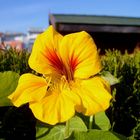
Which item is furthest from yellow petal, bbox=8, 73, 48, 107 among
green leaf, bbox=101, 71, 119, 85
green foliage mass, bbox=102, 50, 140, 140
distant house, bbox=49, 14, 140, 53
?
distant house, bbox=49, 14, 140, 53

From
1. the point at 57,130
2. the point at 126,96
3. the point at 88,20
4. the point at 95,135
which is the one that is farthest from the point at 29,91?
the point at 88,20

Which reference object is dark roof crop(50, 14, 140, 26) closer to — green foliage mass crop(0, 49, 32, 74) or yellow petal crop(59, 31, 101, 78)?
green foliage mass crop(0, 49, 32, 74)

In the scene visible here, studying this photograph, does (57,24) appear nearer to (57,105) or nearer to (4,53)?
(4,53)

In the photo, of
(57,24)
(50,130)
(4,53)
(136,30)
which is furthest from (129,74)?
(136,30)

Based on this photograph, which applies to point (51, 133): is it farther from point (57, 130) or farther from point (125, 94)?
point (125, 94)

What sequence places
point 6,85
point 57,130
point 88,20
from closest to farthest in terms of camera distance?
point 6,85
point 57,130
point 88,20

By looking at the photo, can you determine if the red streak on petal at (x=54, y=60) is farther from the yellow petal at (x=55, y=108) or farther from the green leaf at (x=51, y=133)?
the green leaf at (x=51, y=133)
